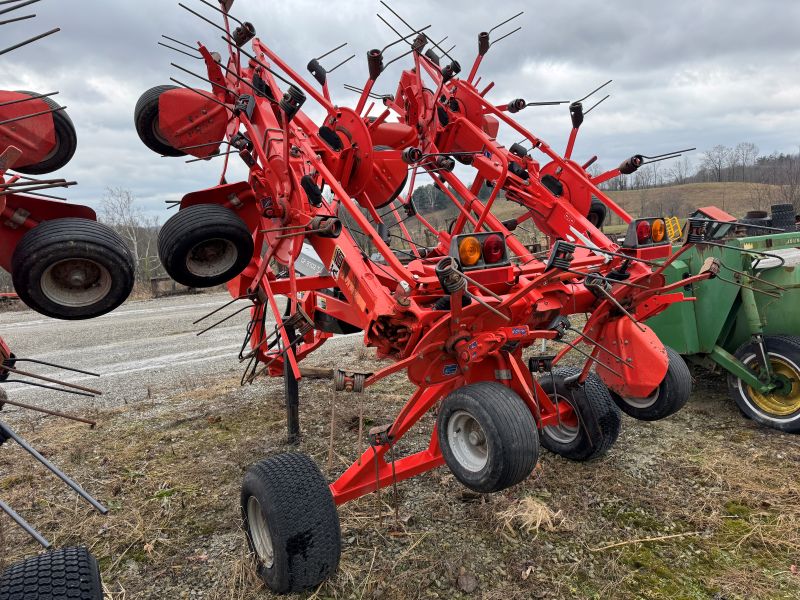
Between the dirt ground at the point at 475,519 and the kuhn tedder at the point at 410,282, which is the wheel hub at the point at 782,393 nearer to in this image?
the dirt ground at the point at 475,519

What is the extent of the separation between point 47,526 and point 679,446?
5116 mm

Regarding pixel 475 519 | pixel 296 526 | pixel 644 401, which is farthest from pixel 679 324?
pixel 296 526

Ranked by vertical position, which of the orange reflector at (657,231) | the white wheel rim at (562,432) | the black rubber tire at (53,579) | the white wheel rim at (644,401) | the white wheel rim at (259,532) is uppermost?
the orange reflector at (657,231)

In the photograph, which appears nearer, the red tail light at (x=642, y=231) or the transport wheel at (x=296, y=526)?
the transport wheel at (x=296, y=526)

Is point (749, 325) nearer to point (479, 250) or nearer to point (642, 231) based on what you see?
point (642, 231)

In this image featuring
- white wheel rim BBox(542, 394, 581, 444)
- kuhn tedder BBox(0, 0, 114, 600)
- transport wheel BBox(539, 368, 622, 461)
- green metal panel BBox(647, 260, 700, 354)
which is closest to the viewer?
kuhn tedder BBox(0, 0, 114, 600)

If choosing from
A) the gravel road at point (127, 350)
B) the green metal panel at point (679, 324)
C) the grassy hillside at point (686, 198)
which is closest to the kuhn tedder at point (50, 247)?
the gravel road at point (127, 350)

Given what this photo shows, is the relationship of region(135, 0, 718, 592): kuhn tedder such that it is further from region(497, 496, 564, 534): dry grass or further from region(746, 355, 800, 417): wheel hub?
region(746, 355, 800, 417): wheel hub

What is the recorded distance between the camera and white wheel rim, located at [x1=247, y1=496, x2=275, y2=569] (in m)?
3.08

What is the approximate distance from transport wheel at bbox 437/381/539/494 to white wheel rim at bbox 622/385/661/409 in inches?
54.2

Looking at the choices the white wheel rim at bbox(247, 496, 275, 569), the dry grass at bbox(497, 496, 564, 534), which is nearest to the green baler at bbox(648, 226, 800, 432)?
Result: the dry grass at bbox(497, 496, 564, 534)

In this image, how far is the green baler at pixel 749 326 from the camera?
15.8ft

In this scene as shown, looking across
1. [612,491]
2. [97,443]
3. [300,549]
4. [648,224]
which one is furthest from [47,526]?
[648,224]

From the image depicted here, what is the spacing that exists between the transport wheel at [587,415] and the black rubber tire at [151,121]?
384 cm
